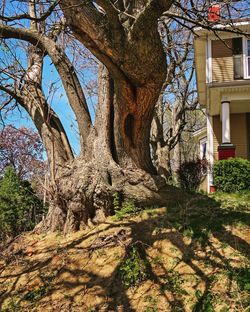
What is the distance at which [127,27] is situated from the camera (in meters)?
4.94

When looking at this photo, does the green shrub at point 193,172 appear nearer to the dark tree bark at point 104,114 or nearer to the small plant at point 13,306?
the dark tree bark at point 104,114

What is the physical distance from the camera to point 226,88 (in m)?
15.2

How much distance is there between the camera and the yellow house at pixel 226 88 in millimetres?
14977

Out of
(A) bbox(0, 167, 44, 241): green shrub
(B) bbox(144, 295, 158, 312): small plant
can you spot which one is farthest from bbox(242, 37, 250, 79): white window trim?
(B) bbox(144, 295, 158, 312): small plant

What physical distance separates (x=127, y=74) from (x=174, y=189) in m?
2.97

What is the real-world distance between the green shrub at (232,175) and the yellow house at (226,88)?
1857 mm

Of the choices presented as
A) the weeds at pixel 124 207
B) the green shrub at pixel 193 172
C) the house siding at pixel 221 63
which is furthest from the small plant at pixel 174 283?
the house siding at pixel 221 63

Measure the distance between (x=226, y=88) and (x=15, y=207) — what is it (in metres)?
10.2

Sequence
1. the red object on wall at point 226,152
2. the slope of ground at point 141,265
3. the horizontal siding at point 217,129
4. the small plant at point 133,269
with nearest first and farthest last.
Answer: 1. the slope of ground at point 141,265
2. the small plant at point 133,269
3. the red object on wall at point 226,152
4. the horizontal siding at point 217,129

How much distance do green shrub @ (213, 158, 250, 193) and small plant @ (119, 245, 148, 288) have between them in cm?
671

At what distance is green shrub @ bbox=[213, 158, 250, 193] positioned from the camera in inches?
454

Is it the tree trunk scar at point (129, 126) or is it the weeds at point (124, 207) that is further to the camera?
the tree trunk scar at point (129, 126)

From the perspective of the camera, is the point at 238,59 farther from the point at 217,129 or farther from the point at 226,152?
the point at 226,152

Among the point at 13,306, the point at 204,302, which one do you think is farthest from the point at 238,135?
the point at 13,306
